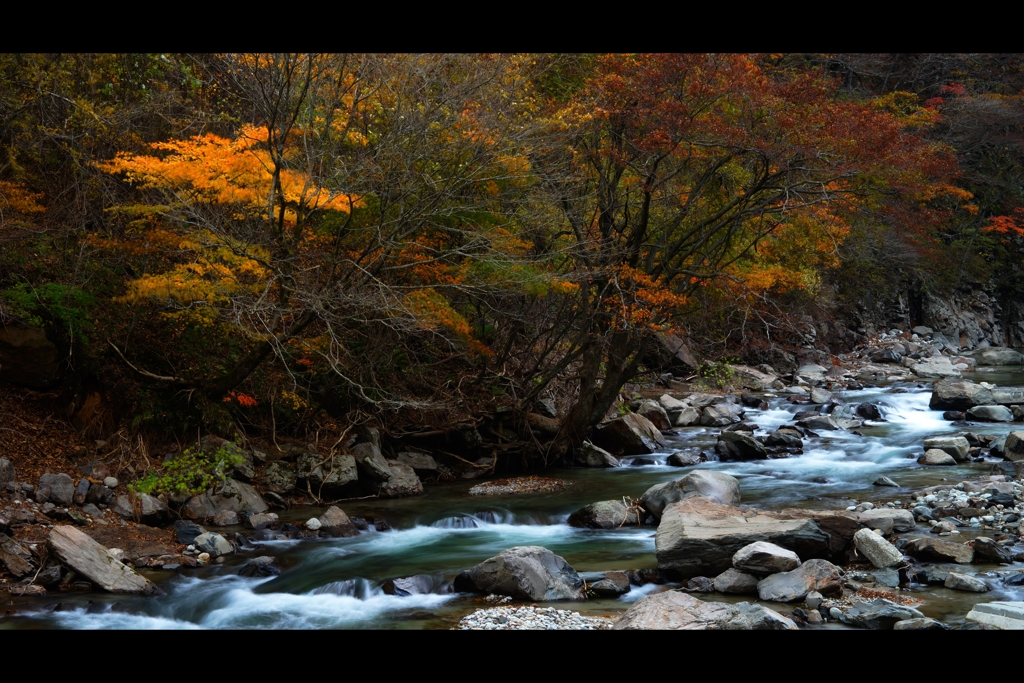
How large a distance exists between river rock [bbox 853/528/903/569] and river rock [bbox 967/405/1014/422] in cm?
1063

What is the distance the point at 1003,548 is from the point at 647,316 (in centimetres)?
595

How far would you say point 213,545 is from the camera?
8.11m

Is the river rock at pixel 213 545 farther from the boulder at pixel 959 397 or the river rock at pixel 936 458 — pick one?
the boulder at pixel 959 397

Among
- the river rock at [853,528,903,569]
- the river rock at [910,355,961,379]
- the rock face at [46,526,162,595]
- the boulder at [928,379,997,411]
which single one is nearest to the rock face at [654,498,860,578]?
the river rock at [853,528,903,569]

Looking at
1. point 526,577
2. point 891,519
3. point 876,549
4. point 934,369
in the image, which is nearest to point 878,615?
point 876,549

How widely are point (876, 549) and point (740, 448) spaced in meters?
6.50

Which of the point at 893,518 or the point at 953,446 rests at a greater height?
the point at 893,518

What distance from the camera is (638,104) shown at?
473 inches

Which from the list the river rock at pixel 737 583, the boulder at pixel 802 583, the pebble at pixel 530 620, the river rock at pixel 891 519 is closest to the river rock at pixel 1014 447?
the river rock at pixel 891 519

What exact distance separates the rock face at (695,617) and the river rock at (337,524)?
4.26 metres

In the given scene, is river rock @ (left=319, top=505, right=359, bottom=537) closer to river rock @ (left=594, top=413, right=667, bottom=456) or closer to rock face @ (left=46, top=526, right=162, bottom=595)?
rock face @ (left=46, top=526, right=162, bottom=595)

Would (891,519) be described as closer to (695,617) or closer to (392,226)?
(695,617)

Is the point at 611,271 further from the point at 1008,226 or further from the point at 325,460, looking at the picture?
the point at 1008,226
